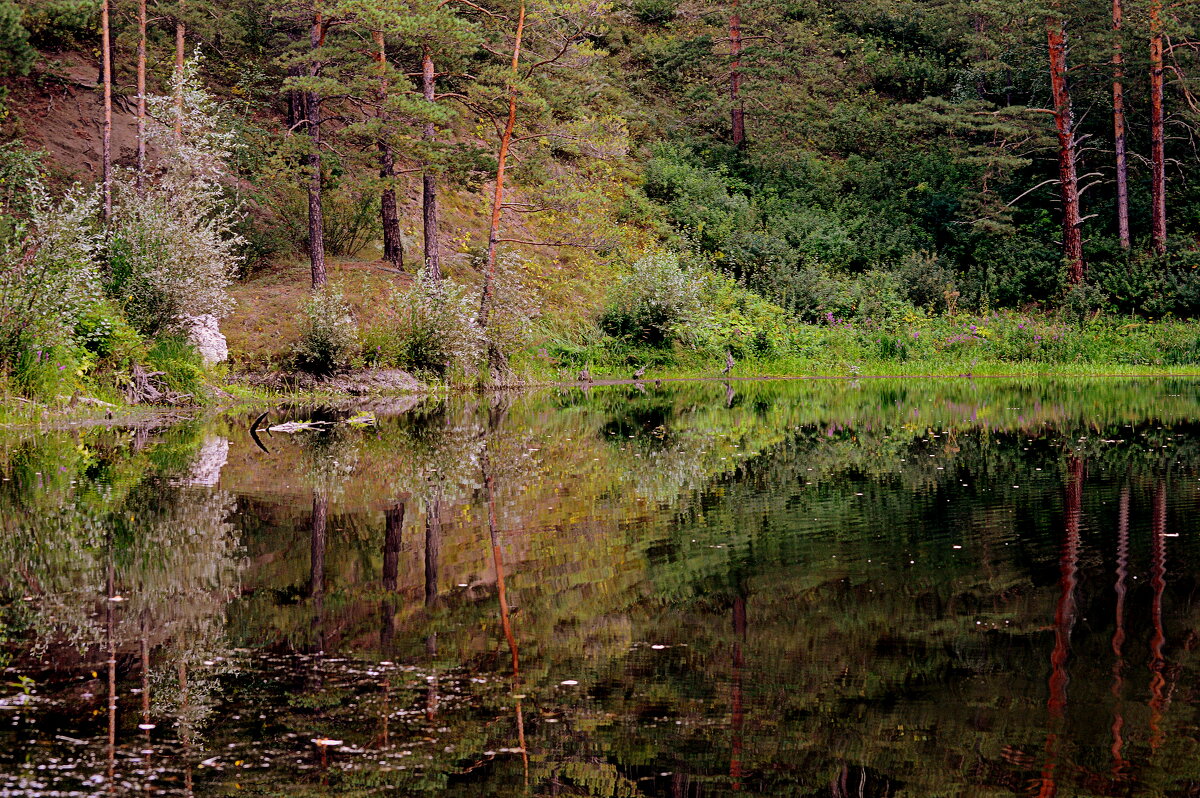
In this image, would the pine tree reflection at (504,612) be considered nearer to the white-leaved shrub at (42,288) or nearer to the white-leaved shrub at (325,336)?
the white-leaved shrub at (42,288)

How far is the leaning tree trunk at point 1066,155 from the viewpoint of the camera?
3584cm

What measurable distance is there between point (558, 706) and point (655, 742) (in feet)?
1.95

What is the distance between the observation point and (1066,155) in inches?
1419

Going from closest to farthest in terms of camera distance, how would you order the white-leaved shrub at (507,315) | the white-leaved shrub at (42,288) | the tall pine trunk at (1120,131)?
the white-leaved shrub at (42,288) → the white-leaved shrub at (507,315) → the tall pine trunk at (1120,131)

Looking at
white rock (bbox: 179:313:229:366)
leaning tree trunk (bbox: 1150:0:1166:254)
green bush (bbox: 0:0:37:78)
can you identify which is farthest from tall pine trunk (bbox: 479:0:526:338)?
leaning tree trunk (bbox: 1150:0:1166:254)

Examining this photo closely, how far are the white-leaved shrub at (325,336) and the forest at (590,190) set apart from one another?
0.26ft

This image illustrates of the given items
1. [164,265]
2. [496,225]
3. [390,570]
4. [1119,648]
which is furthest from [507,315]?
[1119,648]

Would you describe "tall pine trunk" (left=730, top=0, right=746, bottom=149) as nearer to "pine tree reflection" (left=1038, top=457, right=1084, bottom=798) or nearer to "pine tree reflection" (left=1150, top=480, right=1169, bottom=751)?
"pine tree reflection" (left=1038, top=457, right=1084, bottom=798)

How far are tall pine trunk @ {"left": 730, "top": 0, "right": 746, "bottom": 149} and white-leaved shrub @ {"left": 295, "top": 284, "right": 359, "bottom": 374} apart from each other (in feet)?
70.2

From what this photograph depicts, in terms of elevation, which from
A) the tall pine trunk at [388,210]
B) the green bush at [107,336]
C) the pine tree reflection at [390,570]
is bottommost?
the pine tree reflection at [390,570]

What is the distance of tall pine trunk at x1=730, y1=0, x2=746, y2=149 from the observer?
43.2 metres

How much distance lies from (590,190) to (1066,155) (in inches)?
596

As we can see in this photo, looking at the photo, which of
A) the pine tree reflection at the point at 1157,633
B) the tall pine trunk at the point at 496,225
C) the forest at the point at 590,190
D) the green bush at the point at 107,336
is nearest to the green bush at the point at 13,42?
the forest at the point at 590,190

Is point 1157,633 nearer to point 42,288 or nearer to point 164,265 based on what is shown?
point 42,288
